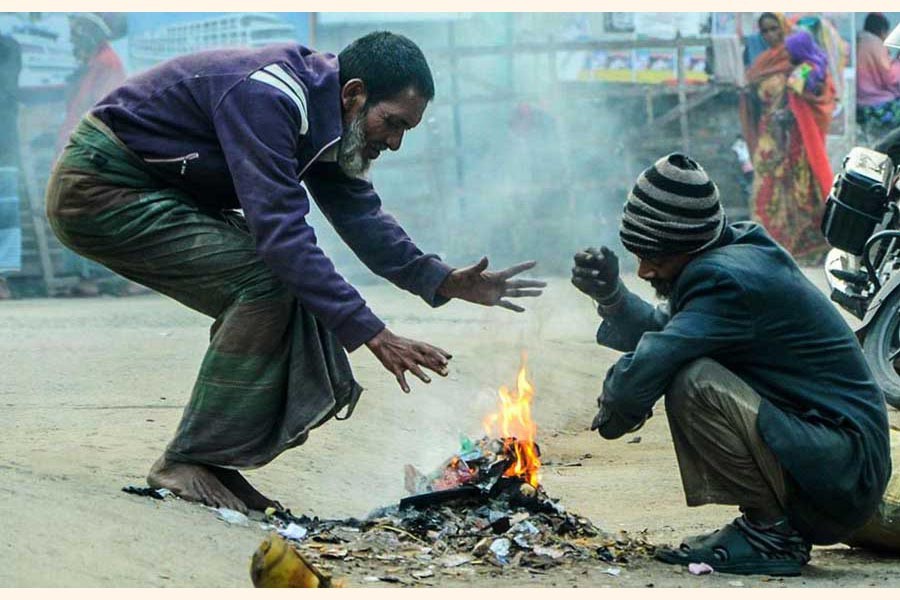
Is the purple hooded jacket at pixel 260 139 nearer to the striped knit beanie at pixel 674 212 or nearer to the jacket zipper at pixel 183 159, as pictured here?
the jacket zipper at pixel 183 159

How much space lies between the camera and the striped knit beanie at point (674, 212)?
427 centimetres

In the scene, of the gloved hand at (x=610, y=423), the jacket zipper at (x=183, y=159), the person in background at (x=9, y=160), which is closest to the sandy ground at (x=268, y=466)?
the gloved hand at (x=610, y=423)

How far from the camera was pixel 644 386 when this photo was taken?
13.7 ft

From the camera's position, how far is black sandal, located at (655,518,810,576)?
14.3ft

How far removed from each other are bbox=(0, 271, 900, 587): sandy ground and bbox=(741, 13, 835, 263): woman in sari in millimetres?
5058

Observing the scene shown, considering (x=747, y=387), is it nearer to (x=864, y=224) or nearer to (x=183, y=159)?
(x=183, y=159)

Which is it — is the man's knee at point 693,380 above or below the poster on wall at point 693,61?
above

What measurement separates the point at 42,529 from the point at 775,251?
7.22ft

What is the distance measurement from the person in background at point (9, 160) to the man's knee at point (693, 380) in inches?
421

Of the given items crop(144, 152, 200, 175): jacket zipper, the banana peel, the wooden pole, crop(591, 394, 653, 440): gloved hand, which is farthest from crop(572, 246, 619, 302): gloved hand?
the wooden pole

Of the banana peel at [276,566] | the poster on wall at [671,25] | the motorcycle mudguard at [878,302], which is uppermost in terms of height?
the banana peel at [276,566]

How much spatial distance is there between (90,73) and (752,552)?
10886 millimetres

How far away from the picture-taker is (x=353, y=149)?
4773 mm

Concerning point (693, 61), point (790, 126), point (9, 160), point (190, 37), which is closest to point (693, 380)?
point (9, 160)
